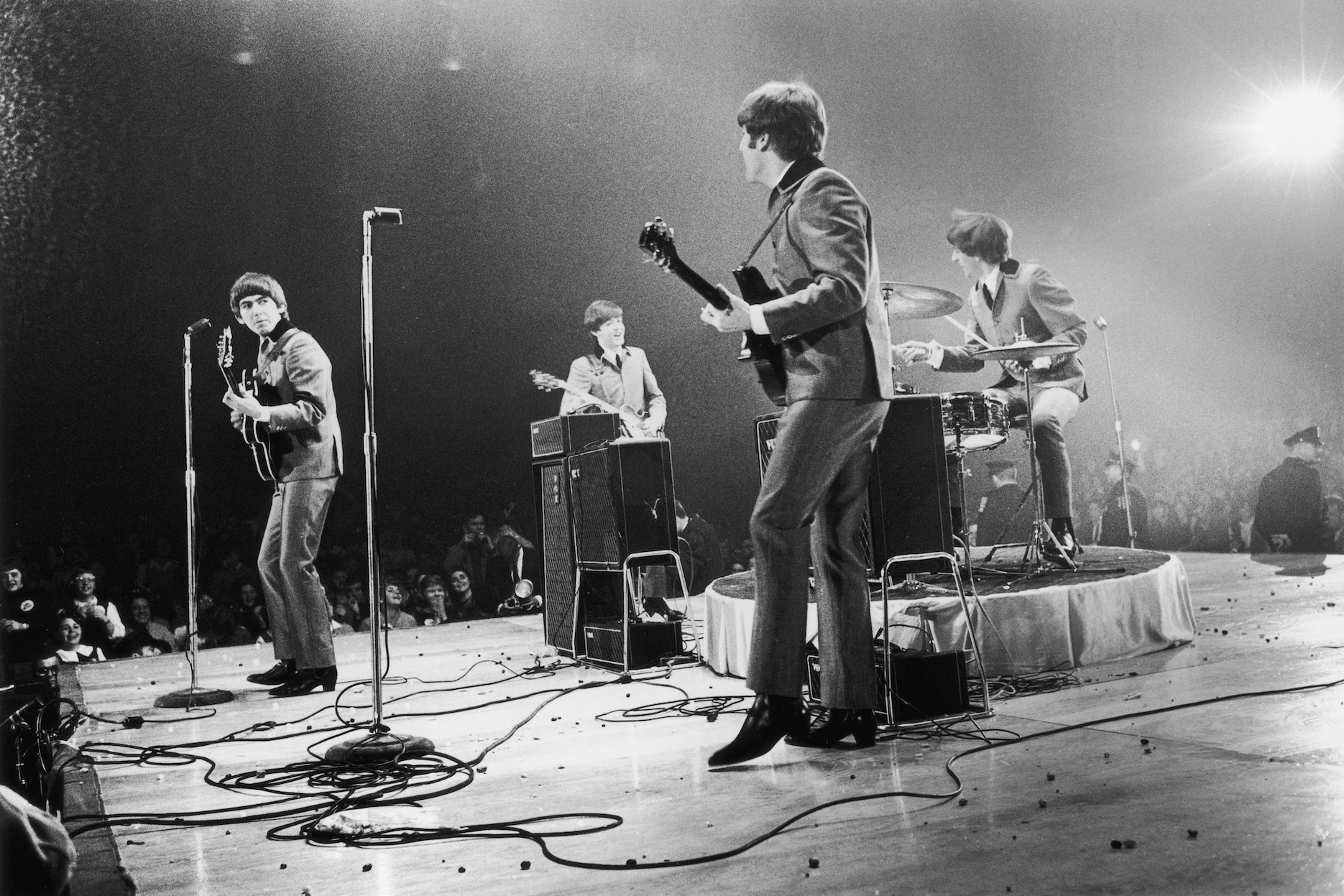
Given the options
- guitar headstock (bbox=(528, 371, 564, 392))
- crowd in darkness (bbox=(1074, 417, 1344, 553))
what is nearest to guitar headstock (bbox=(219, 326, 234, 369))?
guitar headstock (bbox=(528, 371, 564, 392))

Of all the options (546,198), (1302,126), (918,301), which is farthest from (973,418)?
(1302,126)

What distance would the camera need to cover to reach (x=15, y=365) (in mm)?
6703

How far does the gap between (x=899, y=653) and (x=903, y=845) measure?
1274 mm

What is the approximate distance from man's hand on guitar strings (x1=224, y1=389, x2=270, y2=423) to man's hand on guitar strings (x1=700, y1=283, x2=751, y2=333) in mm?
2061

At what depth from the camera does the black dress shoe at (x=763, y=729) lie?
2.74 meters

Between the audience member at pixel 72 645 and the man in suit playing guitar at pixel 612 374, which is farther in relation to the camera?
the man in suit playing guitar at pixel 612 374

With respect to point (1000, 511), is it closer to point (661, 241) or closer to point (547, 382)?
point (547, 382)

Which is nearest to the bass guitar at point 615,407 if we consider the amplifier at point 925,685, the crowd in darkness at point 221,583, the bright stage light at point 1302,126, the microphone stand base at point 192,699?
the crowd in darkness at point 221,583

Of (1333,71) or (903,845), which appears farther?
(1333,71)

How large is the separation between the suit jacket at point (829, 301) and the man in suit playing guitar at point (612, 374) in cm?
377

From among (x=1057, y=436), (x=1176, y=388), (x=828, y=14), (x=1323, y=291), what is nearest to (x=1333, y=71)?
(x=1323, y=291)

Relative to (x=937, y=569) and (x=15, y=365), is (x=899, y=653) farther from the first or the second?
(x=15, y=365)

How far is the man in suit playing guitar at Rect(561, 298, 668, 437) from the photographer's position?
663 centimetres

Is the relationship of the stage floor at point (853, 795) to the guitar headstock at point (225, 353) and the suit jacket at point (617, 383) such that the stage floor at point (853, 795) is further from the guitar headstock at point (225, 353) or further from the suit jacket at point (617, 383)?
the suit jacket at point (617, 383)
